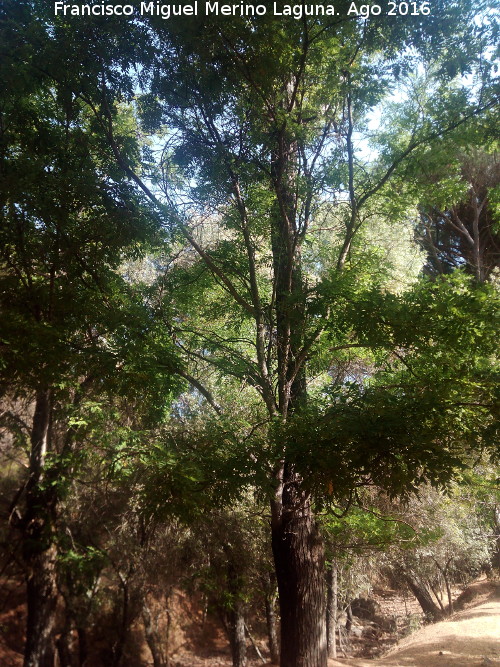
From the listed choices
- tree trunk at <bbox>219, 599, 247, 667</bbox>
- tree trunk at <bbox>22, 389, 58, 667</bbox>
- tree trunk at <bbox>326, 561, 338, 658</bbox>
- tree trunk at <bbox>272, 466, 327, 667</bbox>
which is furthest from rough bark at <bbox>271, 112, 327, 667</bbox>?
tree trunk at <bbox>326, 561, 338, 658</bbox>

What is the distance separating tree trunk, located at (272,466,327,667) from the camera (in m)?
5.99

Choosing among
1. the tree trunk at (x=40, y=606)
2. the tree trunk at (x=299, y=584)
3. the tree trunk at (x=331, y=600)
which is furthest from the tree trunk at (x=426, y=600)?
the tree trunk at (x=299, y=584)

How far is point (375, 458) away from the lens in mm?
4660

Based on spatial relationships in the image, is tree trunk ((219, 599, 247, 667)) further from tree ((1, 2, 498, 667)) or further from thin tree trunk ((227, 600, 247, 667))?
tree ((1, 2, 498, 667))

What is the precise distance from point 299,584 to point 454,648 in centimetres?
524

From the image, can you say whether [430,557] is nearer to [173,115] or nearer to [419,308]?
[419,308]

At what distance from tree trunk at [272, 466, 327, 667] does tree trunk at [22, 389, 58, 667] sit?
4872 millimetres

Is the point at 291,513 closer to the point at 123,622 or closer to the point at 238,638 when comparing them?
the point at 238,638

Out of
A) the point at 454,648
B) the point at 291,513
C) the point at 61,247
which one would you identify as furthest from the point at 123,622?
the point at 61,247

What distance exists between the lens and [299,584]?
6172mm

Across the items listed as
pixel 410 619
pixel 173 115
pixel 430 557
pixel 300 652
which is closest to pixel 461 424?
pixel 300 652

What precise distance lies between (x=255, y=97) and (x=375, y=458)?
14.6ft

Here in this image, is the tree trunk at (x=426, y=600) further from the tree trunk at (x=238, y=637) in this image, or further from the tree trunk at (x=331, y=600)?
the tree trunk at (x=238, y=637)

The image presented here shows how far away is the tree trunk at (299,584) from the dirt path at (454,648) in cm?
279
